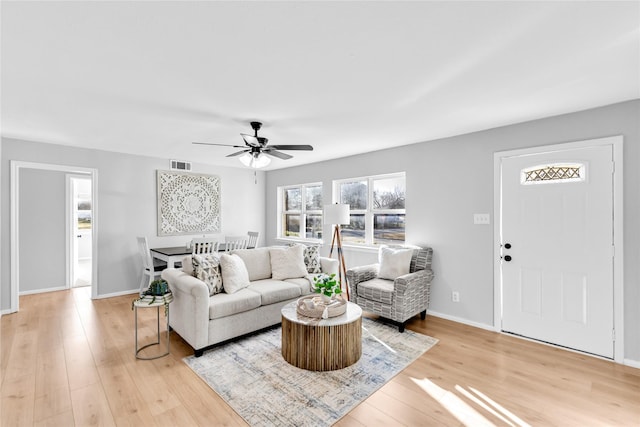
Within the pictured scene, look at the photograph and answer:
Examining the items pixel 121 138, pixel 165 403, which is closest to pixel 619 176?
pixel 165 403

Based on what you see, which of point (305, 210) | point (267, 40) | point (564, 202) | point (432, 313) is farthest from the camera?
point (305, 210)

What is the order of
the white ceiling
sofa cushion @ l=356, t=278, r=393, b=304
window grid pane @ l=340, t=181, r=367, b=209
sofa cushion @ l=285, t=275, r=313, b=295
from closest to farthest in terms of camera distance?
1. the white ceiling
2. sofa cushion @ l=356, t=278, r=393, b=304
3. sofa cushion @ l=285, t=275, r=313, b=295
4. window grid pane @ l=340, t=181, r=367, b=209

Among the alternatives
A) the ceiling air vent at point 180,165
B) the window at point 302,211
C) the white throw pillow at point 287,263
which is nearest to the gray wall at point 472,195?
the white throw pillow at point 287,263

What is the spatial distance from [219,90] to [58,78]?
1142 millimetres

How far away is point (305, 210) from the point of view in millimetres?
6023

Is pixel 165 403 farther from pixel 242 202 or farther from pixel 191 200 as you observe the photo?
pixel 242 202

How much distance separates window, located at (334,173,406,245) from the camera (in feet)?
14.8

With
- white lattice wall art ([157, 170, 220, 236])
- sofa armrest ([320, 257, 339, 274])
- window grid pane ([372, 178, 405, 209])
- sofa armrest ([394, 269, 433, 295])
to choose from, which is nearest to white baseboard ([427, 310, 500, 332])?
sofa armrest ([394, 269, 433, 295])

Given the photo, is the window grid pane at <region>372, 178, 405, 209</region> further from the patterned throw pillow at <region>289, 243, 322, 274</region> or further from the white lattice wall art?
the white lattice wall art

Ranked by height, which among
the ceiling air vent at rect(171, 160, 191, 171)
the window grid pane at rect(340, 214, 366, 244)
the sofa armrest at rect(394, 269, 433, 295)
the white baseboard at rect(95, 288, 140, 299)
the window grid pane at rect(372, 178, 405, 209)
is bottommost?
the white baseboard at rect(95, 288, 140, 299)

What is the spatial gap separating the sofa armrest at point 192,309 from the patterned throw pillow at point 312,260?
155 centimetres

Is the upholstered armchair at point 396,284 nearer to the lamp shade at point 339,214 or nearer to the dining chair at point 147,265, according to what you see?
the lamp shade at point 339,214

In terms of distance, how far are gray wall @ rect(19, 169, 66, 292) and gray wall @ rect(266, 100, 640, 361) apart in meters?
5.39

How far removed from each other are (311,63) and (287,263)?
99.3 inches
